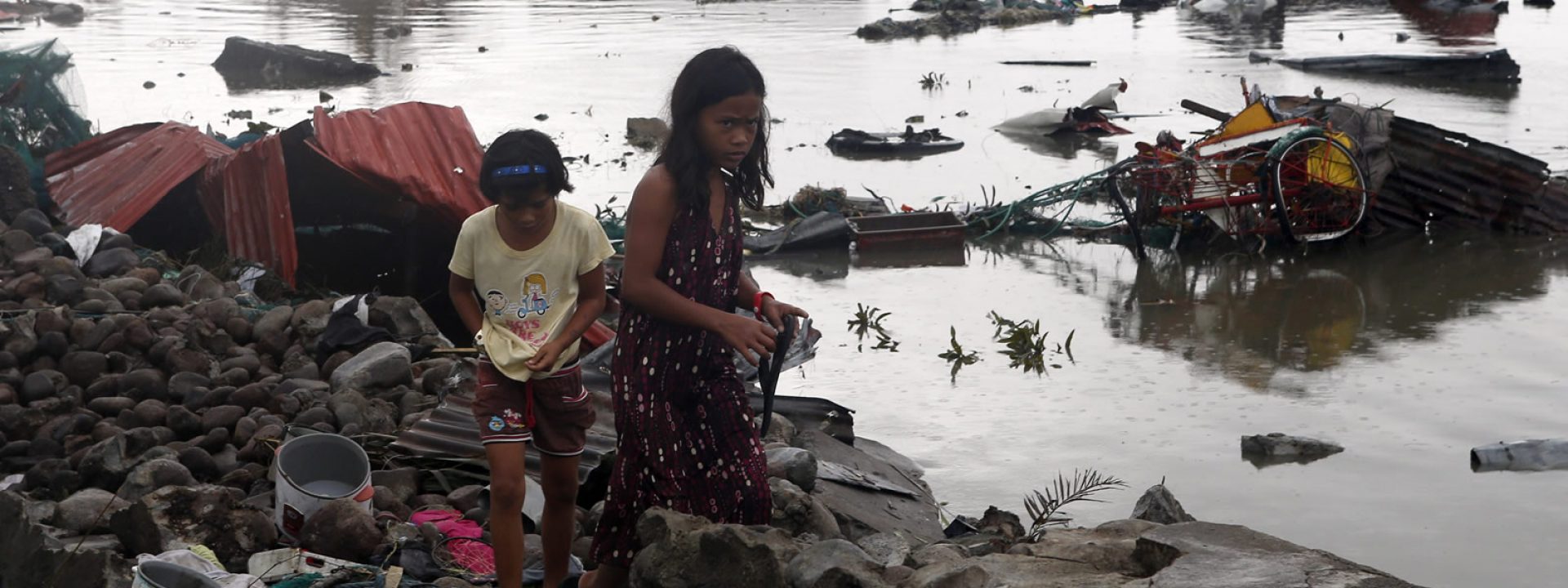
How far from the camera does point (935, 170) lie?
13172mm

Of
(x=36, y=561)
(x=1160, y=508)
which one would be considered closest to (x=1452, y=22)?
(x=1160, y=508)

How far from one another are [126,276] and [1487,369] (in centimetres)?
681

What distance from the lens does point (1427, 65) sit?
1942 cm

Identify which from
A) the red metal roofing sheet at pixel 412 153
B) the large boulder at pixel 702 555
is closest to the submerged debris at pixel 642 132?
the red metal roofing sheet at pixel 412 153

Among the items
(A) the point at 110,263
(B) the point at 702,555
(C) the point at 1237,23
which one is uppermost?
(C) the point at 1237,23

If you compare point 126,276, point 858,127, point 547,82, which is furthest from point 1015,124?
point 126,276

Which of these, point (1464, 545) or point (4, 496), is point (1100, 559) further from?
point (4, 496)

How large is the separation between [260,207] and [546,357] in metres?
5.82

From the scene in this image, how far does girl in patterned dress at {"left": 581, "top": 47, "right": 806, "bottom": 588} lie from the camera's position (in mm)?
3156

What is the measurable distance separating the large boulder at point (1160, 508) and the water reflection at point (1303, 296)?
7.65 feet

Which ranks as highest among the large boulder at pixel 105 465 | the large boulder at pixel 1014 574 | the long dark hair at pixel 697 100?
the long dark hair at pixel 697 100

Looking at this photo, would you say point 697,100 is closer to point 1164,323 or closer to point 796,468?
point 796,468

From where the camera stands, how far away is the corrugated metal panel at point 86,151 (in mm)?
9055

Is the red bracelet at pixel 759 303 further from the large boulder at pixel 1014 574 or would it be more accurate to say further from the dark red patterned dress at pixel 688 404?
the large boulder at pixel 1014 574
